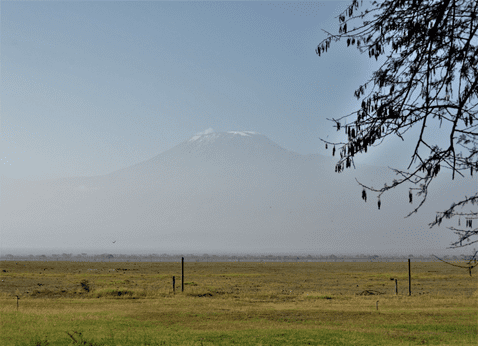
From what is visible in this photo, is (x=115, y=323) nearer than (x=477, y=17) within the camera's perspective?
No

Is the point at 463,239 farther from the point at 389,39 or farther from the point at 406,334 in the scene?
the point at 406,334

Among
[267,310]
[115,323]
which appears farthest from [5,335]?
[267,310]

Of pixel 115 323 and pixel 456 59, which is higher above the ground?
pixel 456 59

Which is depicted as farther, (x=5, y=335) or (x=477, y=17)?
(x=5, y=335)

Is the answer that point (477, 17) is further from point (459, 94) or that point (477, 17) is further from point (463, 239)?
point (463, 239)

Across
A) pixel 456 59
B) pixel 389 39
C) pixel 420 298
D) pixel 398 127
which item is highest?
pixel 389 39

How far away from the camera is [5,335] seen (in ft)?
52.5

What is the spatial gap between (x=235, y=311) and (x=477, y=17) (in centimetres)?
1979

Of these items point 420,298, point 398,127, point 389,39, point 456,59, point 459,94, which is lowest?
point 420,298

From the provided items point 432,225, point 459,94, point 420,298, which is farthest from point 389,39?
point 420,298

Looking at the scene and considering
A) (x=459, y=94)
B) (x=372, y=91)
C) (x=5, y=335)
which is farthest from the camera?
(x=5, y=335)

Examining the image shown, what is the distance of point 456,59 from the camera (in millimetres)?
7379

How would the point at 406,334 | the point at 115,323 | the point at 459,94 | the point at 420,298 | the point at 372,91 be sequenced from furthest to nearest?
the point at 420,298, the point at 115,323, the point at 406,334, the point at 372,91, the point at 459,94

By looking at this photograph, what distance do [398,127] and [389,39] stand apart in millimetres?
1712
